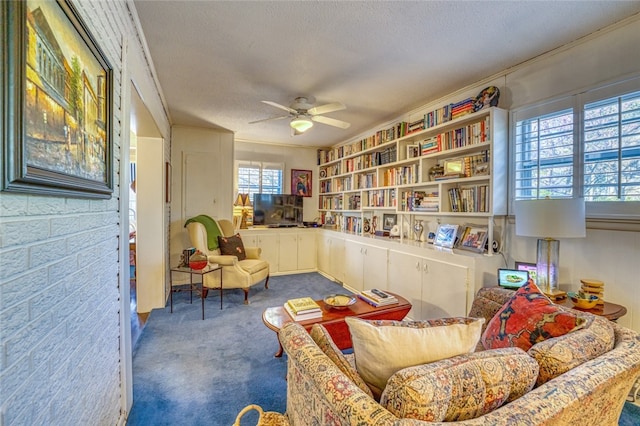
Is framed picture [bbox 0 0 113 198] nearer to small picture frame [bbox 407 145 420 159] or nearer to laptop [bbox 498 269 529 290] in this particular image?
laptop [bbox 498 269 529 290]

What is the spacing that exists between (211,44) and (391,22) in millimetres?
1274

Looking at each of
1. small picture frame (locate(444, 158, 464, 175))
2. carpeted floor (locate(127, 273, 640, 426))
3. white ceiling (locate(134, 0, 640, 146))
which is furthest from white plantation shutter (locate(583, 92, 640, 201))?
carpeted floor (locate(127, 273, 640, 426))

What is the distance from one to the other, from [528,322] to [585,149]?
5.03 ft

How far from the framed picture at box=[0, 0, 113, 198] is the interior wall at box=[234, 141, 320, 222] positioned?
3.80 metres

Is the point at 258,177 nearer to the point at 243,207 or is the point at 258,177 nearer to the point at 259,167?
the point at 259,167

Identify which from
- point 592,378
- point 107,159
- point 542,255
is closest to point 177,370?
point 107,159

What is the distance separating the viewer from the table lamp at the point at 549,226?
1.76m

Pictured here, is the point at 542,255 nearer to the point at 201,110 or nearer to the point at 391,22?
the point at 391,22

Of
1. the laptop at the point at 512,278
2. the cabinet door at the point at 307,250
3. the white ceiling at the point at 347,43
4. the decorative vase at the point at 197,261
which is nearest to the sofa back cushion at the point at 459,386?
the laptop at the point at 512,278

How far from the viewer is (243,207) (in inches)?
194

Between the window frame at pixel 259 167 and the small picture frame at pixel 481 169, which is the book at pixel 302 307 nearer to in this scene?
the small picture frame at pixel 481 169

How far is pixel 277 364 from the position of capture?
2.17 meters

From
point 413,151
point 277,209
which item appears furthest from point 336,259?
point 413,151

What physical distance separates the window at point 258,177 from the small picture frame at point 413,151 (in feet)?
8.45
